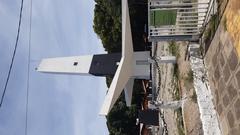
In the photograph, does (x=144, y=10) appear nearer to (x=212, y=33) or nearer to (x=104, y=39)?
(x=104, y=39)

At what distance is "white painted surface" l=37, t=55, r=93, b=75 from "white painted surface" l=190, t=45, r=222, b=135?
15.5 metres

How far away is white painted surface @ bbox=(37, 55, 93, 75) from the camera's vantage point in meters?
29.2

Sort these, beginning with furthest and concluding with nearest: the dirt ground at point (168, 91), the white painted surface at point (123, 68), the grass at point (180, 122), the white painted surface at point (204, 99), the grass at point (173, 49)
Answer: the dirt ground at point (168, 91) → the white painted surface at point (123, 68) → the grass at point (173, 49) → the grass at point (180, 122) → the white painted surface at point (204, 99)

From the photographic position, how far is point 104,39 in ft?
128

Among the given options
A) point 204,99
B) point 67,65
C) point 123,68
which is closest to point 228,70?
point 204,99

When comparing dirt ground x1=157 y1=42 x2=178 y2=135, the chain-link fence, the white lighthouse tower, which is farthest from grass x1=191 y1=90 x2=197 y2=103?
the white lighthouse tower

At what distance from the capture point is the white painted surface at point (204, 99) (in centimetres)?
1178

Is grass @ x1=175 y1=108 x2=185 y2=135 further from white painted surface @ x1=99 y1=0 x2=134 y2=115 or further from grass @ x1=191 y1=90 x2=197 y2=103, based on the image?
white painted surface @ x1=99 y1=0 x2=134 y2=115

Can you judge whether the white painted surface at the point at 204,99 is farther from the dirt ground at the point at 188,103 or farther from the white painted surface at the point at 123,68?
the white painted surface at the point at 123,68

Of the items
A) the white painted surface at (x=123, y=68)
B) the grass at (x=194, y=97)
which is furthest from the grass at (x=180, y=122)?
the white painted surface at (x=123, y=68)

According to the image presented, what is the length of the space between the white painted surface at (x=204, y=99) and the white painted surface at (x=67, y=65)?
50.8 feet

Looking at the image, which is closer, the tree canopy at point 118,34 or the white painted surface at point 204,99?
the white painted surface at point 204,99

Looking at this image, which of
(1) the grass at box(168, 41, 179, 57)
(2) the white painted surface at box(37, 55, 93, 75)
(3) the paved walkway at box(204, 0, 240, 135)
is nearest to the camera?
(3) the paved walkway at box(204, 0, 240, 135)

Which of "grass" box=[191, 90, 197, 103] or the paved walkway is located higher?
the paved walkway
